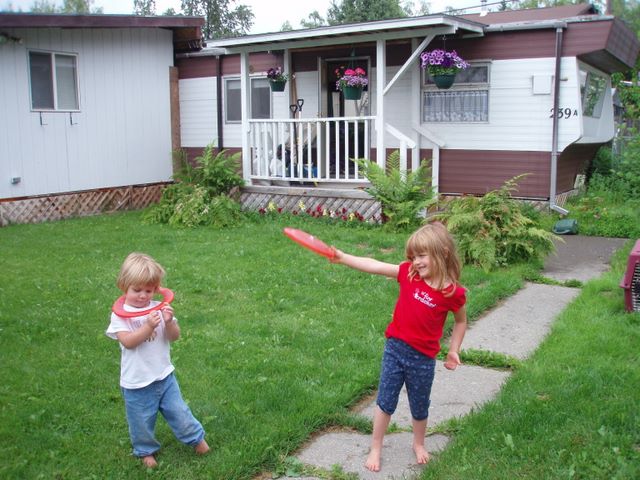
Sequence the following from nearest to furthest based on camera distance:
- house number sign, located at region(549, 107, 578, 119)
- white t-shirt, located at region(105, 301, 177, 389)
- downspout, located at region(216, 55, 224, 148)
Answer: white t-shirt, located at region(105, 301, 177, 389)
house number sign, located at region(549, 107, 578, 119)
downspout, located at region(216, 55, 224, 148)

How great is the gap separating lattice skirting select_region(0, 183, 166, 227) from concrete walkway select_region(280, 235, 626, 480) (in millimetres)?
8444

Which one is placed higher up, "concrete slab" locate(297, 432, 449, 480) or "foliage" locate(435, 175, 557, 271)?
"foliage" locate(435, 175, 557, 271)

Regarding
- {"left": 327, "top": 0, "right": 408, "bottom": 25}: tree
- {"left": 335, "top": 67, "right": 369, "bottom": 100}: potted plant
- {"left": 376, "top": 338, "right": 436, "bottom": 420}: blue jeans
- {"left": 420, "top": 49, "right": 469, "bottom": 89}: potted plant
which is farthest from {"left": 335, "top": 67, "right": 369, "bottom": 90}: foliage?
{"left": 327, "top": 0, "right": 408, "bottom": 25}: tree

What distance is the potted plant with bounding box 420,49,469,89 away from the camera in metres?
11.2

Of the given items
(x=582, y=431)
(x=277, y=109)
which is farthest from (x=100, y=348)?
(x=277, y=109)

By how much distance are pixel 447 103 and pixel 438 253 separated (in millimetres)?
9256

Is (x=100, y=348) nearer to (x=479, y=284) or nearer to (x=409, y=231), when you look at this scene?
(x=479, y=284)

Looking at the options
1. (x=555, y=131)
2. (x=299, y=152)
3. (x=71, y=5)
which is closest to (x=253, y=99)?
(x=299, y=152)

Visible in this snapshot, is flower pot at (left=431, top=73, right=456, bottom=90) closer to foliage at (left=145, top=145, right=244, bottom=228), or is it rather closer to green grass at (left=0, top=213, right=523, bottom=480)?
green grass at (left=0, top=213, right=523, bottom=480)

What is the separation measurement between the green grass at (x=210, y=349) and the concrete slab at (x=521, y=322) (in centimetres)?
18

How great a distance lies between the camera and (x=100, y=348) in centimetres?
531

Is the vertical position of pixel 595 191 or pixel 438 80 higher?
pixel 438 80

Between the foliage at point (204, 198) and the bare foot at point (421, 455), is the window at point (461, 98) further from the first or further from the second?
the bare foot at point (421, 455)

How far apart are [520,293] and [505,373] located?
2315 millimetres
